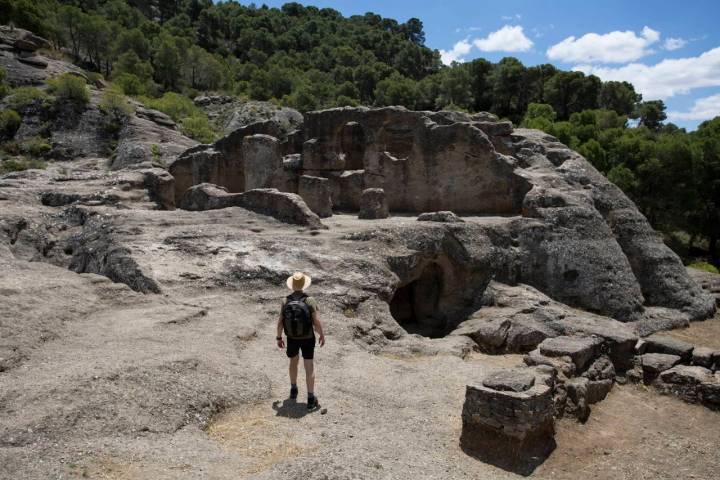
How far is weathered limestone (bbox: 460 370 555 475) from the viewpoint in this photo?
7.20m

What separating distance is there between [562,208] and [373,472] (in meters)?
13.0

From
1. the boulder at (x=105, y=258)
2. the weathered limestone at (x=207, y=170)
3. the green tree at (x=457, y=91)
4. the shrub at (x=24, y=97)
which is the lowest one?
the boulder at (x=105, y=258)

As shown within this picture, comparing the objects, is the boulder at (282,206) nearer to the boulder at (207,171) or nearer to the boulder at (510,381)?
the boulder at (207,171)

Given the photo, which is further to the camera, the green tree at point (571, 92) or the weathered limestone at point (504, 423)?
the green tree at point (571, 92)

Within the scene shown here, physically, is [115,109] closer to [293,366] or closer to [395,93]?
[293,366]

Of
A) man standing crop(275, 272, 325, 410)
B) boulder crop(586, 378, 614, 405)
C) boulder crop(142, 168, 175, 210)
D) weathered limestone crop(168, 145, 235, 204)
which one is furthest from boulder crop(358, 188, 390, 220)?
man standing crop(275, 272, 325, 410)

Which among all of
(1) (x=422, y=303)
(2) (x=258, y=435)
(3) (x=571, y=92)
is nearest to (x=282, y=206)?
(1) (x=422, y=303)

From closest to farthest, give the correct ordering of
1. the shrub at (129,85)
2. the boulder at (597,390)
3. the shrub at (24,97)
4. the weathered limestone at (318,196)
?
the boulder at (597,390), the weathered limestone at (318,196), the shrub at (24,97), the shrub at (129,85)

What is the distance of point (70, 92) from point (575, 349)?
3117cm

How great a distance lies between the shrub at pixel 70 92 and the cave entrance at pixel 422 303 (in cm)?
2511

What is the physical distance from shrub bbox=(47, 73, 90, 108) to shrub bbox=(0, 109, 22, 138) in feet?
8.87

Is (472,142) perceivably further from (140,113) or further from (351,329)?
(140,113)

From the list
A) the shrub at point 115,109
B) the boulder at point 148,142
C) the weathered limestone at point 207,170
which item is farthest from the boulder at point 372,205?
the shrub at point 115,109

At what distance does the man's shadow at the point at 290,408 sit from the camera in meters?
7.14
